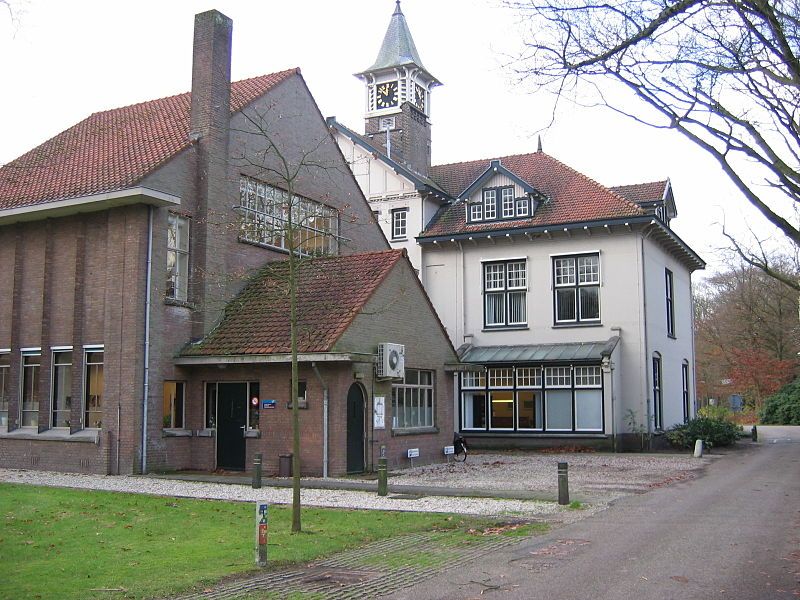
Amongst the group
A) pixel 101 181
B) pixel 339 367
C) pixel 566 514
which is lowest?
pixel 566 514

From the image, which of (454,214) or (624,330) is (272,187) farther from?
(624,330)

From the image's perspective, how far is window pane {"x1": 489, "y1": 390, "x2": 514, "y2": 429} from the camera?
106 feet

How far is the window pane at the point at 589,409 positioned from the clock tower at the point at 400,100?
43.4ft

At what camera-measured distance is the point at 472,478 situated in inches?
803

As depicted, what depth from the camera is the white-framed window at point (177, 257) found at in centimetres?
2194

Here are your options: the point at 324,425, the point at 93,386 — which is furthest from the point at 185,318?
the point at 324,425

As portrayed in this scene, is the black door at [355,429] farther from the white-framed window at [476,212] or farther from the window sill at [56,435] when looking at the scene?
the white-framed window at [476,212]

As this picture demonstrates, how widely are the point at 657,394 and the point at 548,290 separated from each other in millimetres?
5613

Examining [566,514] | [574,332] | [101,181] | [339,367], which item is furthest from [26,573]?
[574,332]

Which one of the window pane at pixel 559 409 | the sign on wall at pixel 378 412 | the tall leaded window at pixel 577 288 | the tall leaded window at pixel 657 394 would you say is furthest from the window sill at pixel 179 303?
the tall leaded window at pixel 657 394

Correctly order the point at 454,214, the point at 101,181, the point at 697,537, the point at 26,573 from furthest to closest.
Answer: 1. the point at 454,214
2. the point at 101,181
3. the point at 697,537
4. the point at 26,573

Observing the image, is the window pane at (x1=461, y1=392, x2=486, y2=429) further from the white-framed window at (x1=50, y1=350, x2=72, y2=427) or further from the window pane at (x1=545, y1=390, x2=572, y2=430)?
the white-framed window at (x1=50, y1=350, x2=72, y2=427)

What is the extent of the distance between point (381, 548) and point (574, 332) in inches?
842

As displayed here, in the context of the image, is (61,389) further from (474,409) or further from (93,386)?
(474,409)
